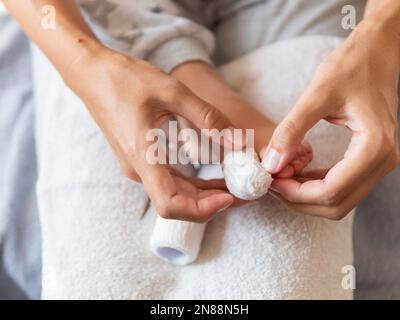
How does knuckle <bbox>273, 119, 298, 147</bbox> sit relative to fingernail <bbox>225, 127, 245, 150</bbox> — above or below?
above

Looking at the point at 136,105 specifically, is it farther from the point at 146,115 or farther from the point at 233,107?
the point at 233,107

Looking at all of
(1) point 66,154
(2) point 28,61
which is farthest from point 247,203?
(2) point 28,61

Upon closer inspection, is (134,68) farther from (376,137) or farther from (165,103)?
(376,137)

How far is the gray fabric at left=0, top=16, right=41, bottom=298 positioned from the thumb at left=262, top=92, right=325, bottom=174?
0.39 m

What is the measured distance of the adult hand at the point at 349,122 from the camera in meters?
0.58

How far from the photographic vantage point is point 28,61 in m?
0.91

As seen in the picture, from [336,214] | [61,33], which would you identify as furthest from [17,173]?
[336,214]

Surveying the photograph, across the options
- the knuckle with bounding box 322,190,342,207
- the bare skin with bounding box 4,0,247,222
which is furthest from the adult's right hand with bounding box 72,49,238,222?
the knuckle with bounding box 322,190,342,207

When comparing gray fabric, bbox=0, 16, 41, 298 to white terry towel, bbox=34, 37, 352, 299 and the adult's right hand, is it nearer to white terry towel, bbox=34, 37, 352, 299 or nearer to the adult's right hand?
white terry towel, bbox=34, 37, 352, 299

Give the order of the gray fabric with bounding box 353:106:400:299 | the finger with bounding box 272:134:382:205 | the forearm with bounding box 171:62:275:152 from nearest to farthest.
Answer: the finger with bounding box 272:134:382:205, the forearm with bounding box 171:62:275:152, the gray fabric with bounding box 353:106:400:299

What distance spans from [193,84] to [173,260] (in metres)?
0.24

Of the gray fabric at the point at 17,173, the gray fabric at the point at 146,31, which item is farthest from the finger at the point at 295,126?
the gray fabric at the point at 17,173

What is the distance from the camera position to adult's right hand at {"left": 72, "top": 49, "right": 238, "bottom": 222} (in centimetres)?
59

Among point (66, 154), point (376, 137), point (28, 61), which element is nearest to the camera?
point (376, 137)
